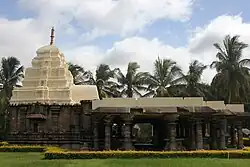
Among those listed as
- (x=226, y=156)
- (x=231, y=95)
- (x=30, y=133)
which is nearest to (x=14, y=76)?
(x=30, y=133)

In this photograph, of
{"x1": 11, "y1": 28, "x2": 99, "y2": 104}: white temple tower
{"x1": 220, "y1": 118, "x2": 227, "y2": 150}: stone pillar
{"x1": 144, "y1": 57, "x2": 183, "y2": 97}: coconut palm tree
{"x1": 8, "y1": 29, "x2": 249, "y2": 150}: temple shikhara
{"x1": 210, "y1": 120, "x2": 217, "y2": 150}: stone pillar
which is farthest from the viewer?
{"x1": 144, "y1": 57, "x2": 183, "y2": 97}: coconut palm tree

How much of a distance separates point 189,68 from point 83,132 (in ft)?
58.9

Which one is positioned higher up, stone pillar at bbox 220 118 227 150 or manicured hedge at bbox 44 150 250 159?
stone pillar at bbox 220 118 227 150

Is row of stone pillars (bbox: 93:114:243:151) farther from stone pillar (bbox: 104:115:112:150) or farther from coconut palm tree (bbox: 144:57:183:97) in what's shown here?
coconut palm tree (bbox: 144:57:183:97)

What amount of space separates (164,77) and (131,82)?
4736mm

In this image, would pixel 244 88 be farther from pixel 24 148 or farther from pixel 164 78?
pixel 24 148

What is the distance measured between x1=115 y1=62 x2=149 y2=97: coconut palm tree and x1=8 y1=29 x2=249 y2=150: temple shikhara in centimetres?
971

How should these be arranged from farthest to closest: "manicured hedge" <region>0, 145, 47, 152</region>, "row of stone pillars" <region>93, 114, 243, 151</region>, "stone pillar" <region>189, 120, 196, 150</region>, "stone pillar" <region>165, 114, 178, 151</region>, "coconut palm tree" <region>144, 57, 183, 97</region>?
1. "coconut palm tree" <region>144, 57, 183, 97</region>
2. "stone pillar" <region>189, 120, 196, 150</region>
3. "manicured hedge" <region>0, 145, 47, 152</region>
4. "row of stone pillars" <region>93, 114, 243, 151</region>
5. "stone pillar" <region>165, 114, 178, 151</region>

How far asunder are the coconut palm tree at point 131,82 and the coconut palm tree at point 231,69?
958 cm

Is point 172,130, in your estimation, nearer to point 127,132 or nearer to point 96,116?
point 127,132

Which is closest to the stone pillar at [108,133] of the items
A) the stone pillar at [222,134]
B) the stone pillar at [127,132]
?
the stone pillar at [127,132]

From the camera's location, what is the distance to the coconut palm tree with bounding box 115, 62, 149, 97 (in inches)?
1843

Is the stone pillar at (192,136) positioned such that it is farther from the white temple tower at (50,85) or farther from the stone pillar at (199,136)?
the white temple tower at (50,85)

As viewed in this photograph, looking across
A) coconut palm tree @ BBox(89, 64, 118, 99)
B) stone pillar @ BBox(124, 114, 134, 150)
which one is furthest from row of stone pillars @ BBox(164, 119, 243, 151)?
coconut palm tree @ BBox(89, 64, 118, 99)
